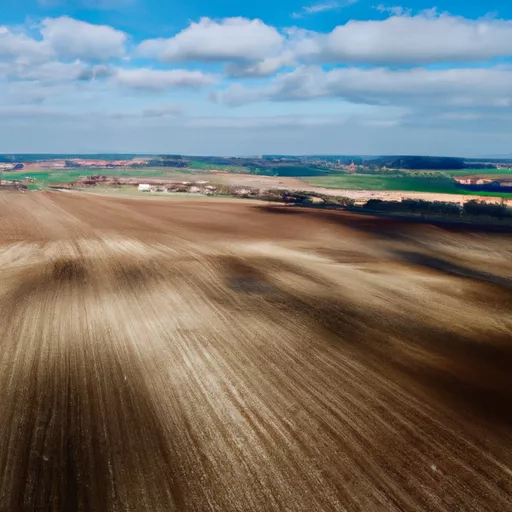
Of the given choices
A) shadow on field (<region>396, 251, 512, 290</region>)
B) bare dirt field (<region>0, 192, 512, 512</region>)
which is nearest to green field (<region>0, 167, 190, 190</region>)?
bare dirt field (<region>0, 192, 512, 512</region>)

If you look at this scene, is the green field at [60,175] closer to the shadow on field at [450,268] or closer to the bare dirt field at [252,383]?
the bare dirt field at [252,383]

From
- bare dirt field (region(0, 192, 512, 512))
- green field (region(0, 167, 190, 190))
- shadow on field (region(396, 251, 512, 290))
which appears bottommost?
bare dirt field (region(0, 192, 512, 512))

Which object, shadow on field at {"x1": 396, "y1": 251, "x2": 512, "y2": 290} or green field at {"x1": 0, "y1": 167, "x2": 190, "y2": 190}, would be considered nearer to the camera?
shadow on field at {"x1": 396, "y1": 251, "x2": 512, "y2": 290}

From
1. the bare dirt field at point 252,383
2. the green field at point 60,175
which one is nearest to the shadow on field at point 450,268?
the bare dirt field at point 252,383

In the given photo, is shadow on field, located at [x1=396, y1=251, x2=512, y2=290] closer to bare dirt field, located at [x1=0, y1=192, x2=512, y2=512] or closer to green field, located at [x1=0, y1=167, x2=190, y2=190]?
bare dirt field, located at [x1=0, y1=192, x2=512, y2=512]

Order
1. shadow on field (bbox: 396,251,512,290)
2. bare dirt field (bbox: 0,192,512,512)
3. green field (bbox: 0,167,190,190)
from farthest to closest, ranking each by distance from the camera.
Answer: green field (bbox: 0,167,190,190), shadow on field (bbox: 396,251,512,290), bare dirt field (bbox: 0,192,512,512)

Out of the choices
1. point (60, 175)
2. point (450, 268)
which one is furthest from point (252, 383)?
point (60, 175)

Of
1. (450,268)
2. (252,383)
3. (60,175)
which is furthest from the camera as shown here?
(60,175)

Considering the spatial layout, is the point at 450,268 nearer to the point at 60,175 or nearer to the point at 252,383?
the point at 252,383

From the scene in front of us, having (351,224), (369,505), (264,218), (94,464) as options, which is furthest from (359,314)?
(264,218)
